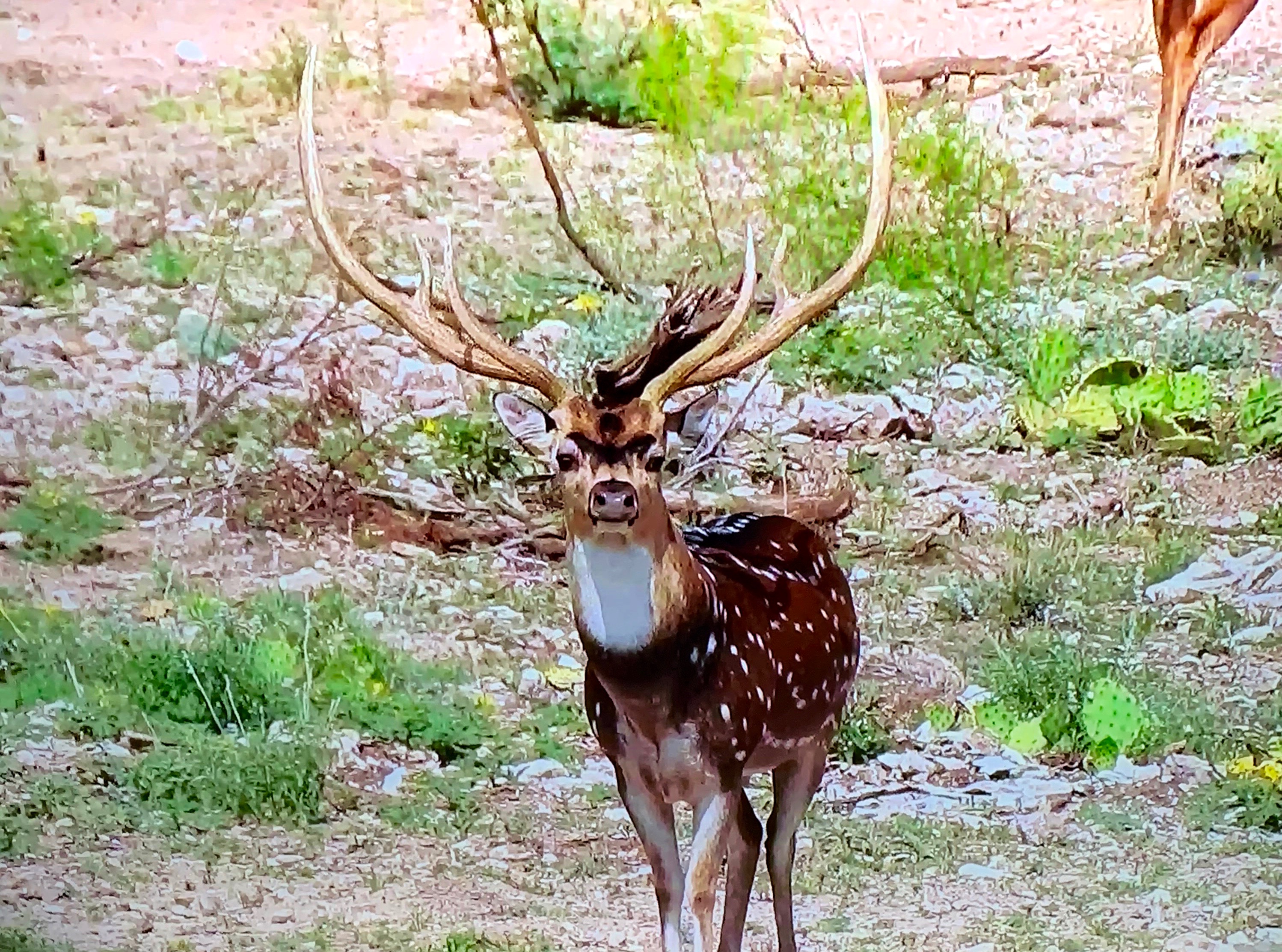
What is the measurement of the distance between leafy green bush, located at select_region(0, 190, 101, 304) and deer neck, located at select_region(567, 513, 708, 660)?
0.80m

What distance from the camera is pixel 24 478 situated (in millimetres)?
1830

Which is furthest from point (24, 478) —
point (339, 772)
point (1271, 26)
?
point (1271, 26)

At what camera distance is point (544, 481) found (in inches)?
68.4

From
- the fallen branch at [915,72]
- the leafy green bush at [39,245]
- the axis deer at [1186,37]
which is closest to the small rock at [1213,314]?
the axis deer at [1186,37]

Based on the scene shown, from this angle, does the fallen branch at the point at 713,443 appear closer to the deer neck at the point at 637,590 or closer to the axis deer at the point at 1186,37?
the deer neck at the point at 637,590

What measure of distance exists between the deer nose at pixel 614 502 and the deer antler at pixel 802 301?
15cm

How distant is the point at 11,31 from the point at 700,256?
3.19ft

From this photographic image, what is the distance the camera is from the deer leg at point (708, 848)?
1.68 metres

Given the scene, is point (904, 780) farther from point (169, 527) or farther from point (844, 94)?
point (169, 527)

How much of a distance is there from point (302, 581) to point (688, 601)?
0.57 metres

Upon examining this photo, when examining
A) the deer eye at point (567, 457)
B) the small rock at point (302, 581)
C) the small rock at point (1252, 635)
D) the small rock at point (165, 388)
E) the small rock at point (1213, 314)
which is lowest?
the small rock at point (1252, 635)

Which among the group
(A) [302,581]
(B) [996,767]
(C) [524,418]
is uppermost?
(C) [524,418]

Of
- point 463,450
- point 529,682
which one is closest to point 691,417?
point 463,450

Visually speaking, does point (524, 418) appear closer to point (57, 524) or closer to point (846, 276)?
point (846, 276)
